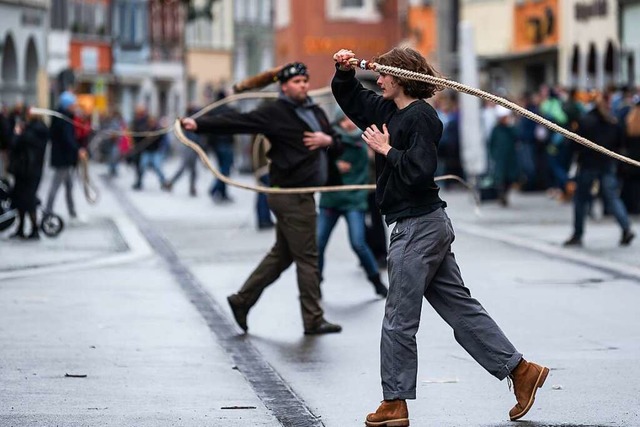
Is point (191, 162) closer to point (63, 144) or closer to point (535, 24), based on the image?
point (63, 144)

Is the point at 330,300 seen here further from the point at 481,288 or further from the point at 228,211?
the point at 228,211

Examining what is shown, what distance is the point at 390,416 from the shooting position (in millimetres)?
8430

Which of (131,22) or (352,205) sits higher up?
(352,205)

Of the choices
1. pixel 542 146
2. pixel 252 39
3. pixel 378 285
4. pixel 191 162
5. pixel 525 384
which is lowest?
pixel 252 39

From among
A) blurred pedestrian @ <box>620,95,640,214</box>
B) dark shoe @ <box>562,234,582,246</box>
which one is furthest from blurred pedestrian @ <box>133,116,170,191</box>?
dark shoe @ <box>562,234,582,246</box>

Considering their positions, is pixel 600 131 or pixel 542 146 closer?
pixel 600 131

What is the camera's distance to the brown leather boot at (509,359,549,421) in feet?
28.4

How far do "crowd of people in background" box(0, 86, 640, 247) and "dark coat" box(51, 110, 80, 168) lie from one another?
0.01 meters

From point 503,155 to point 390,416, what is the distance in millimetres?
21011

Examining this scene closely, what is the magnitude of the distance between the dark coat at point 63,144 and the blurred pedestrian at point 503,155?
7.42 metres

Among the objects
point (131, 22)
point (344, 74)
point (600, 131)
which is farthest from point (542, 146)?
point (131, 22)

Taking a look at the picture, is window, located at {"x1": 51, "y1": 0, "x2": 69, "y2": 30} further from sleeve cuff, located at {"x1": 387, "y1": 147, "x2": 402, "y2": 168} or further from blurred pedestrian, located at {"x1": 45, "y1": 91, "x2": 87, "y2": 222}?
sleeve cuff, located at {"x1": 387, "y1": 147, "x2": 402, "y2": 168}

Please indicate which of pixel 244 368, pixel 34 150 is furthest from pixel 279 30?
pixel 244 368

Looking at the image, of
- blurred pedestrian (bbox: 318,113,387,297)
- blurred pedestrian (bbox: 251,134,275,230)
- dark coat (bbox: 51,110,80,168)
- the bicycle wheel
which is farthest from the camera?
dark coat (bbox: 51,110,80,168)
